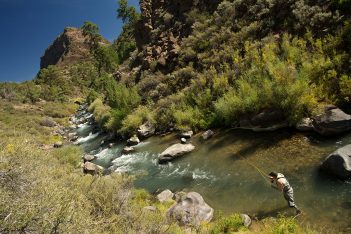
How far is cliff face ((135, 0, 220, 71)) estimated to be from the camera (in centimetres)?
3638

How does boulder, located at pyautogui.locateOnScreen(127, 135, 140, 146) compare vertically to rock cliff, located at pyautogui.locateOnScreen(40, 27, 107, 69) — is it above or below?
below

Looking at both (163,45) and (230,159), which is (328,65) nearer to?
(230,159)

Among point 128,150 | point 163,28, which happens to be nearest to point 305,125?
point 128,150

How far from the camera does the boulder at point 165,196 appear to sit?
13546mm

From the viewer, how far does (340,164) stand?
11.0 m

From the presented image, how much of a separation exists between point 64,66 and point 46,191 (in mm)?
153310

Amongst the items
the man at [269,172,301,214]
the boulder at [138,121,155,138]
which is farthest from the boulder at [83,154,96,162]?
the man at [269,172,301,214]

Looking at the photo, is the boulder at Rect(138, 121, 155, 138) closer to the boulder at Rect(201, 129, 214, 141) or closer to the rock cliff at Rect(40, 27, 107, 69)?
the boulder at Rect(201, 129, 214, 141)

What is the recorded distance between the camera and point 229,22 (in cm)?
3052

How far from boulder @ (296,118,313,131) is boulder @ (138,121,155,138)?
13237 millimetres

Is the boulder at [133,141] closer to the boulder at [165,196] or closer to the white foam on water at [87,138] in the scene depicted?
the white foam on water at [87,138]

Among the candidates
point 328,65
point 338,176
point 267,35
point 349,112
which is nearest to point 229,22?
point 267,35

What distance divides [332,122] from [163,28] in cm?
3128

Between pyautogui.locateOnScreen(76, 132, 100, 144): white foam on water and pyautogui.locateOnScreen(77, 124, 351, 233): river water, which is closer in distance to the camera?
pyautogui.locateOnScreen(77, 124, 351, 233): river water
